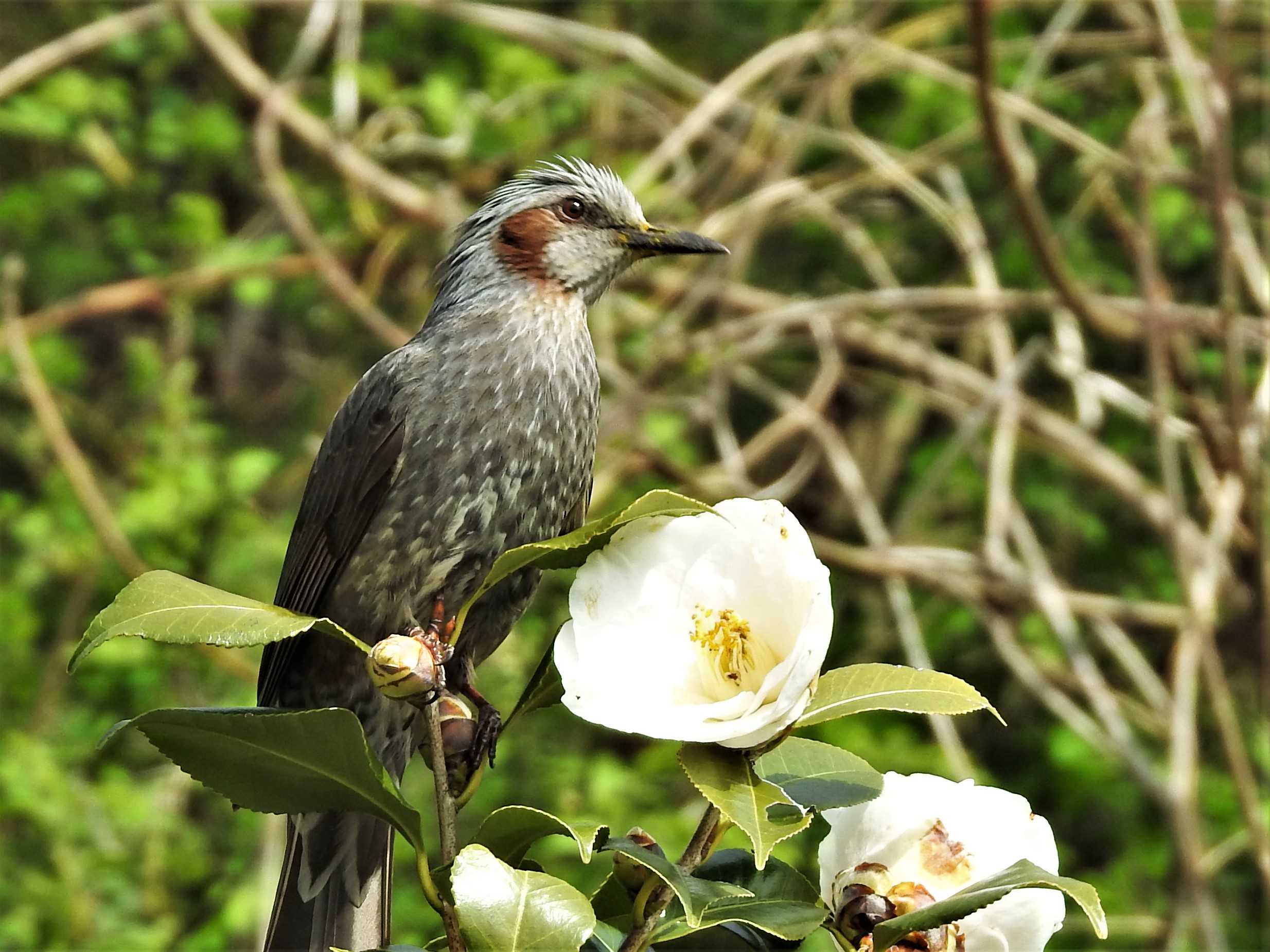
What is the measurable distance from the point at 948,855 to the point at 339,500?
1380 mm

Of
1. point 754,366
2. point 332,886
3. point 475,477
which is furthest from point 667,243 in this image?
point 754,366

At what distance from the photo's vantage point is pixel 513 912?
1184 millimetres

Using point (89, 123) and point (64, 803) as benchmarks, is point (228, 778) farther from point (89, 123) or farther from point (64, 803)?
point (89, 123)

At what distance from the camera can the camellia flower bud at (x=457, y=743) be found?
1416 millimetres

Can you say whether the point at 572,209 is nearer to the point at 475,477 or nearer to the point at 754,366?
the point at 475,477

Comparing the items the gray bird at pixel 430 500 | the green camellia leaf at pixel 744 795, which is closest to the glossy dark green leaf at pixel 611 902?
the green camellia leaf at pixel 744 795

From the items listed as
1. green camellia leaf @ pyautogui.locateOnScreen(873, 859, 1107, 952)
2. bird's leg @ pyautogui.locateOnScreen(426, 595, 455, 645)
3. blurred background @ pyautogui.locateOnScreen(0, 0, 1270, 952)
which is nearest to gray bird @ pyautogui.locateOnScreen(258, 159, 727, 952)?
bird's leg @ pyautogui.locateOnScreen(426, 595, 455, 645)

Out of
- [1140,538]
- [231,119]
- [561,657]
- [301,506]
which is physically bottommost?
[1140,538]

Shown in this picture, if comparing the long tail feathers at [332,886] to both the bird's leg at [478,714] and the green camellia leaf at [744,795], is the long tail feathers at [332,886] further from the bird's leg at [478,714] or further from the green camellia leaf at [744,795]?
the green camellia leaf at [744,795]

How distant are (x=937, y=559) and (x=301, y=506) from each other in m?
2.75

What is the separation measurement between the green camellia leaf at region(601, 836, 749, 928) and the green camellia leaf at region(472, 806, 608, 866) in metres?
0.02

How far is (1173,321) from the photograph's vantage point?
4.46 m

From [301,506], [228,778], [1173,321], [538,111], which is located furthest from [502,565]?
[538,111]

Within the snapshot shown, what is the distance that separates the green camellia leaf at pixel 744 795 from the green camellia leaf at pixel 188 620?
0.99ft
